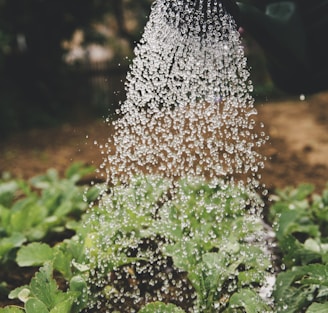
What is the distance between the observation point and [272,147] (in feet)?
20.1

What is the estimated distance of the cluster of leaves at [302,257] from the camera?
7.04ft

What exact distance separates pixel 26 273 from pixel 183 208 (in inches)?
33.7

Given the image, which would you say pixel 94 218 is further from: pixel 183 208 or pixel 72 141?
pixel 72 141

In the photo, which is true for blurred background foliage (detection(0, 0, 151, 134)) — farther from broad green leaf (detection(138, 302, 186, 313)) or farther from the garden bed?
broad green leaf (detection(138, 302, 186, 313))

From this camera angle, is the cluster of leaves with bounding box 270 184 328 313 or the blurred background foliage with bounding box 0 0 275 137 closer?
the cluster of leaves with bounding box 270 184 328 313

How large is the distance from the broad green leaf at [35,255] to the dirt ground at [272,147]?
2415mm

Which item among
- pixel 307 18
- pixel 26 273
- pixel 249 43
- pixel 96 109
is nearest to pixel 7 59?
pixel 96 109

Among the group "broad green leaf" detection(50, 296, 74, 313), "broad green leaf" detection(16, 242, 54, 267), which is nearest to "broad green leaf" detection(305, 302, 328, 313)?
"broad green leaf" detection(50, 296, 74, 313)

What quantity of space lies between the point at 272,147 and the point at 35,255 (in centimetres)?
408

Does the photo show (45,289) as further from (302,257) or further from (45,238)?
(302,257)

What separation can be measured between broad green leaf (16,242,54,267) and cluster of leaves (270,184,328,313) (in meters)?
1.00

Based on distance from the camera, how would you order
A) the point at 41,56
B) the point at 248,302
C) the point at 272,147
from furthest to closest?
the point at 41,56, the point at 272,147, the point at 248,302

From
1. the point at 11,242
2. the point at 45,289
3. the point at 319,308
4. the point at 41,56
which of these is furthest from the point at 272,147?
the point at 45,289

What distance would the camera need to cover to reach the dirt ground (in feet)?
16.7
